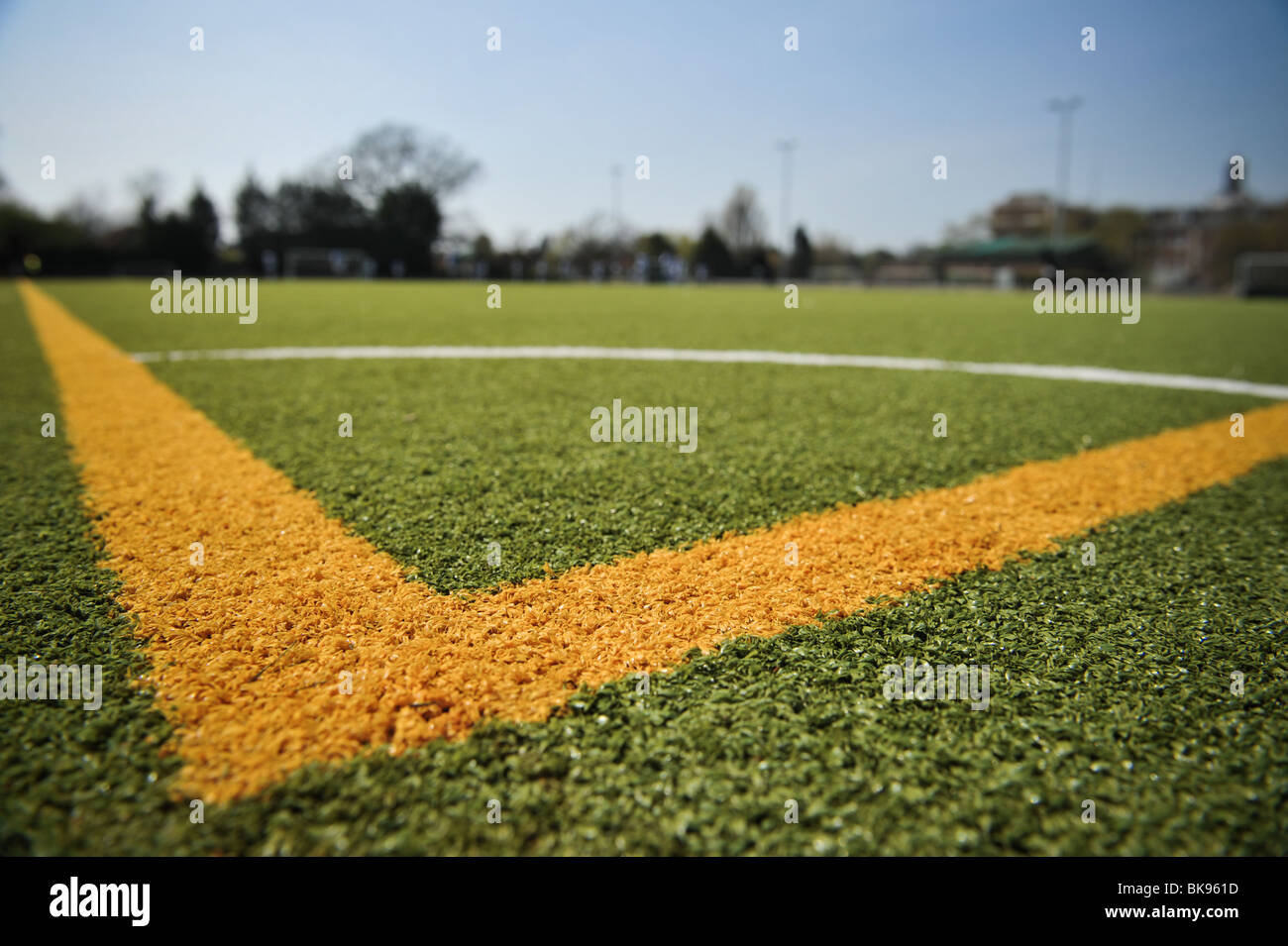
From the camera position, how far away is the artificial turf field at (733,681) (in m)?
1.30

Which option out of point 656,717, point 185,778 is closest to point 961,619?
point 656,717

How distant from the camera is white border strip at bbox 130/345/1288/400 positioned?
6.62 meters

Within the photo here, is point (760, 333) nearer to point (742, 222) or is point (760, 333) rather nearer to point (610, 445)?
point (610, 445)

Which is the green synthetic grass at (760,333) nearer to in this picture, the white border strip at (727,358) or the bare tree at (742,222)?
the white border strip at (727,358)

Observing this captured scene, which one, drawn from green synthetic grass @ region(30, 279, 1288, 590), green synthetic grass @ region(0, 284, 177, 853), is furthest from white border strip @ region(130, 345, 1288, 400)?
green synthetic grass @ region(0, 284, 177, 853)

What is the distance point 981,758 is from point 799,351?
24.2 feet

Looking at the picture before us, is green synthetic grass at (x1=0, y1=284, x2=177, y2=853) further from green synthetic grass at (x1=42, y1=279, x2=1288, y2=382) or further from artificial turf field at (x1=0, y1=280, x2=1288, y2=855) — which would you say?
green synthetic grass at (x1=42, y1=279, x2=1288, y2=382)

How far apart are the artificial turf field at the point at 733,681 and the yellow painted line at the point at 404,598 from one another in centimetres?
6

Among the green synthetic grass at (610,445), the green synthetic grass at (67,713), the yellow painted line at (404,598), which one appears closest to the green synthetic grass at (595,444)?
the green synthetic grass at (610,445)

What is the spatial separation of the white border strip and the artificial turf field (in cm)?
243
